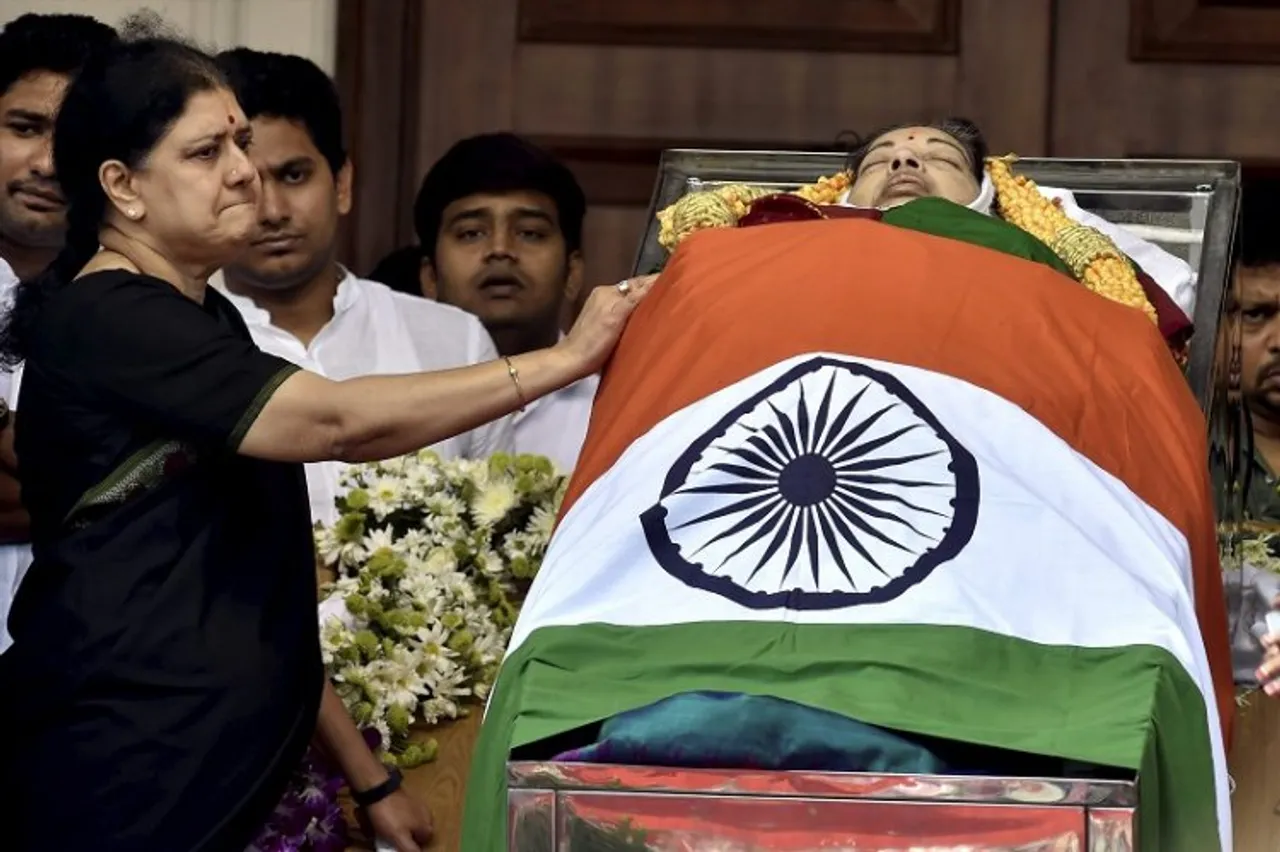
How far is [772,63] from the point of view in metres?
5.53

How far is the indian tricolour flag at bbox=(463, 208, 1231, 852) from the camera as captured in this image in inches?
118

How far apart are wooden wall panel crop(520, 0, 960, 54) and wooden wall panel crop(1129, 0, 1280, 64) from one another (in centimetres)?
36

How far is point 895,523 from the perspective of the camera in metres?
3.16

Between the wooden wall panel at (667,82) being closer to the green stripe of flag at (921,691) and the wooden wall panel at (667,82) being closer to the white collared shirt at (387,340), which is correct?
the white collared shirt at (387,340)

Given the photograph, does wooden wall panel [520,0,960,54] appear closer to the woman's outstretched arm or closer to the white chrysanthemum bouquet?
the white chrysanthemum bouquet

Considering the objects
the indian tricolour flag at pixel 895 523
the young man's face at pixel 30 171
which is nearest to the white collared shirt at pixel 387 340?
the young man's face at pixel 30 171

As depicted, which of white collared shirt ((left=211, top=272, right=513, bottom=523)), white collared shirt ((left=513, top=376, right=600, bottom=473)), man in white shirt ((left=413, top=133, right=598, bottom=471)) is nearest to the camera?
white collared shirt ((left=211, top=272, right=513, bottom=523))

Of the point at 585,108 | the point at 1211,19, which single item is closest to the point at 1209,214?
the point at 1211,19

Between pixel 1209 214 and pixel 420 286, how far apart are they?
1501 mm

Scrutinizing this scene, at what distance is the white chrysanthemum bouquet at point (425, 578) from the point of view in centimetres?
399

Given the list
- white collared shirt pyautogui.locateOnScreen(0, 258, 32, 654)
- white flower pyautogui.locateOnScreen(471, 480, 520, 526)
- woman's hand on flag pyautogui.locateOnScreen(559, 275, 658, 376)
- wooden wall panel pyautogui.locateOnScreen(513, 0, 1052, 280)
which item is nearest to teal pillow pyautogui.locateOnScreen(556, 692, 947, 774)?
woman's hand on flag pyautogui.locateOnScreen(559, 275, 658, 376)

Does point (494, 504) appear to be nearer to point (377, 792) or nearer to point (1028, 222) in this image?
point (377, 792)

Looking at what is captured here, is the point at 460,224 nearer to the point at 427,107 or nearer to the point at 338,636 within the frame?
the point at 427,107

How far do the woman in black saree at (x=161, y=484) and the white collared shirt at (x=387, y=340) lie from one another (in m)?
1.28
